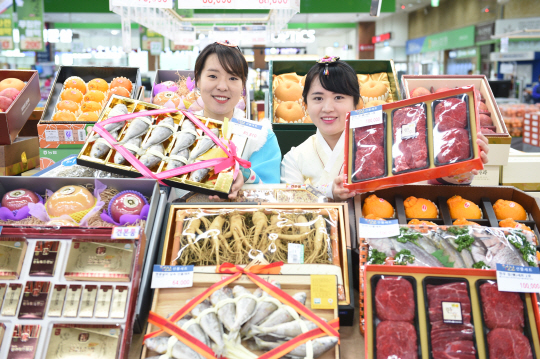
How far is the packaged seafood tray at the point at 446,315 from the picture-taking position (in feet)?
3.87

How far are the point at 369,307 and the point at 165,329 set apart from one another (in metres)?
0.62

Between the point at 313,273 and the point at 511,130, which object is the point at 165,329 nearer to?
the point at 313,273

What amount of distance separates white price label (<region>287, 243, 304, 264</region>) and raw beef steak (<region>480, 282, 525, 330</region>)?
0.58 m

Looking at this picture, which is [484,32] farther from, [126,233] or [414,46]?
[126,233]

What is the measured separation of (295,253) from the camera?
1.44 m

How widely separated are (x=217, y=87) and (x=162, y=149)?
61cm

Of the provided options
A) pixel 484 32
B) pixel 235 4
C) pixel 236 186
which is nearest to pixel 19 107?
pixel 235 4

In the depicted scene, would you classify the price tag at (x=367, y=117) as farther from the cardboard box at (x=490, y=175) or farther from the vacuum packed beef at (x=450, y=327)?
the cardboard box at (x=490, y=175)

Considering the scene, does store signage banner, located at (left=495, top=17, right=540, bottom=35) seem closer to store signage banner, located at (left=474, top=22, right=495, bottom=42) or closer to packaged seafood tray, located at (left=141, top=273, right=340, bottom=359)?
store signage banner, located at (left=474, top=22, right=495, bottom=42)

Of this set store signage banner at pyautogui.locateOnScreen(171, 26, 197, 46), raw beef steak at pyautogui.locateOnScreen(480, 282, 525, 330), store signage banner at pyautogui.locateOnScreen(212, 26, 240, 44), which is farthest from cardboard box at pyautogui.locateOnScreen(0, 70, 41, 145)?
store signage banner at pyautogui.locateOnScreen(212, 26, 240, 44)

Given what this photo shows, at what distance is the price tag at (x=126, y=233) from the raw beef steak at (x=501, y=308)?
1105 millimetres

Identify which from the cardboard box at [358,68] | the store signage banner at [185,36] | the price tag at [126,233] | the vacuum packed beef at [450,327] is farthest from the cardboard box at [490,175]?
the store signage banner at [185,36]

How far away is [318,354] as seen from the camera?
115 cm

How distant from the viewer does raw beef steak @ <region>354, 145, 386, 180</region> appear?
165 centimetres
